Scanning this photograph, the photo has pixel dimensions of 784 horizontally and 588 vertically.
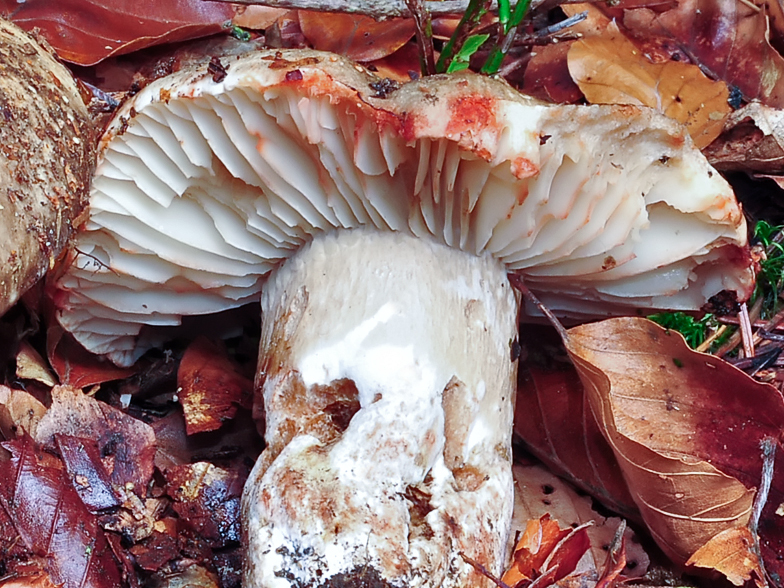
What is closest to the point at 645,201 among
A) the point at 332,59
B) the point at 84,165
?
the point at 332,59

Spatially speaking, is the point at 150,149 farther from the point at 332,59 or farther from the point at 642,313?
the point at 642,313

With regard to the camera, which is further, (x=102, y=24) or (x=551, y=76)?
(x=551, y=76)

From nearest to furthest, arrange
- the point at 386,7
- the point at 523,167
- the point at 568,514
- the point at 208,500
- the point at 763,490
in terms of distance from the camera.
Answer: the point at 523,167 → the point at 763,490 → the point at 208,500 → the point at 568,514 → the point at 386,7

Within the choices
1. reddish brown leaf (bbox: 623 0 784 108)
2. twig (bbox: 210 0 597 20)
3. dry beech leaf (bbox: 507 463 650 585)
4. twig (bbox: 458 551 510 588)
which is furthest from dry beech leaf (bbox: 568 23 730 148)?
twig (bbox: 458 551 510 588)

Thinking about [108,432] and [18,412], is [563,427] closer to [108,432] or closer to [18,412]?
[108,432]

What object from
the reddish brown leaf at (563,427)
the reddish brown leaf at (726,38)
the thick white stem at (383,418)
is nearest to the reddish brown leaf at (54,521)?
the thick white stem at (383,418)

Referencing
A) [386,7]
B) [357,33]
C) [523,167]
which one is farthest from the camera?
[357,33]

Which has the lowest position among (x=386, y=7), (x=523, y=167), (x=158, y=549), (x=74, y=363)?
(x=158, y=549)

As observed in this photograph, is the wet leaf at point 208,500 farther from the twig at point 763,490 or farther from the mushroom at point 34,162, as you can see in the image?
the twig at point 763,490

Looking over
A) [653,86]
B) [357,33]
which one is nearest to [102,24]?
[357,33]

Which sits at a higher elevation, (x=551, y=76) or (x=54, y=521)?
(x=551, y=76)
